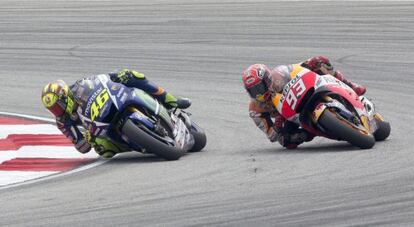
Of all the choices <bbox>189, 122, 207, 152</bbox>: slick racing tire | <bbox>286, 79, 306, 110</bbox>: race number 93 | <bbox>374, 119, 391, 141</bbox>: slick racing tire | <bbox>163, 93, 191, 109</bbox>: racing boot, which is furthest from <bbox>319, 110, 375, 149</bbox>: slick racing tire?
<bbox>163, 93, 191, 109</bbox>: racing boot

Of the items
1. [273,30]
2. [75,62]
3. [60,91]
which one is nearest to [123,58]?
[75,62]

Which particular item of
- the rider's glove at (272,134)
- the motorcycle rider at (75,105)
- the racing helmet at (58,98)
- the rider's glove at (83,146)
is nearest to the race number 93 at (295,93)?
the rider's glove at (272,134)

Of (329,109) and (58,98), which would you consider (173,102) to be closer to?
(58,98)

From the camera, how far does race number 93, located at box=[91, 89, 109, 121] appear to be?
12.9 meters

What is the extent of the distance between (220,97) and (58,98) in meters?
5.02

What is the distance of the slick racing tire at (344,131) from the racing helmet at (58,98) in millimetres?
2624

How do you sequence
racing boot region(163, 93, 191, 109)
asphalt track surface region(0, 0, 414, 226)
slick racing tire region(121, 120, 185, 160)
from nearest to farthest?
asphalt track surface region(0, 0, 414, 226) < slick racing tire region(121, 120, 185, 160) < racing boot region(163, 93, 191, 109)

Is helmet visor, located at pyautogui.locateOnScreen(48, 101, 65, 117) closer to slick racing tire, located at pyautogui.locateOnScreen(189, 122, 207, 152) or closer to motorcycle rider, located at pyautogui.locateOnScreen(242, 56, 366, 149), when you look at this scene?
slick racing tire, located at pyautogui.locateOnScreen(189, 122, 207, 152)

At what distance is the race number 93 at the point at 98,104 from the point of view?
12.9 meters

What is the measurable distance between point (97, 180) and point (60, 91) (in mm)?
1523

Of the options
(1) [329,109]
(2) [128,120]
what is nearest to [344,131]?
(1) [329,109]

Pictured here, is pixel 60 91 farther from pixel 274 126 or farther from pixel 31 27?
pixel 31 27

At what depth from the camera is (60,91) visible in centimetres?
1298

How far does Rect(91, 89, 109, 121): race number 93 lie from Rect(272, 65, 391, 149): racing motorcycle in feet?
5.68
